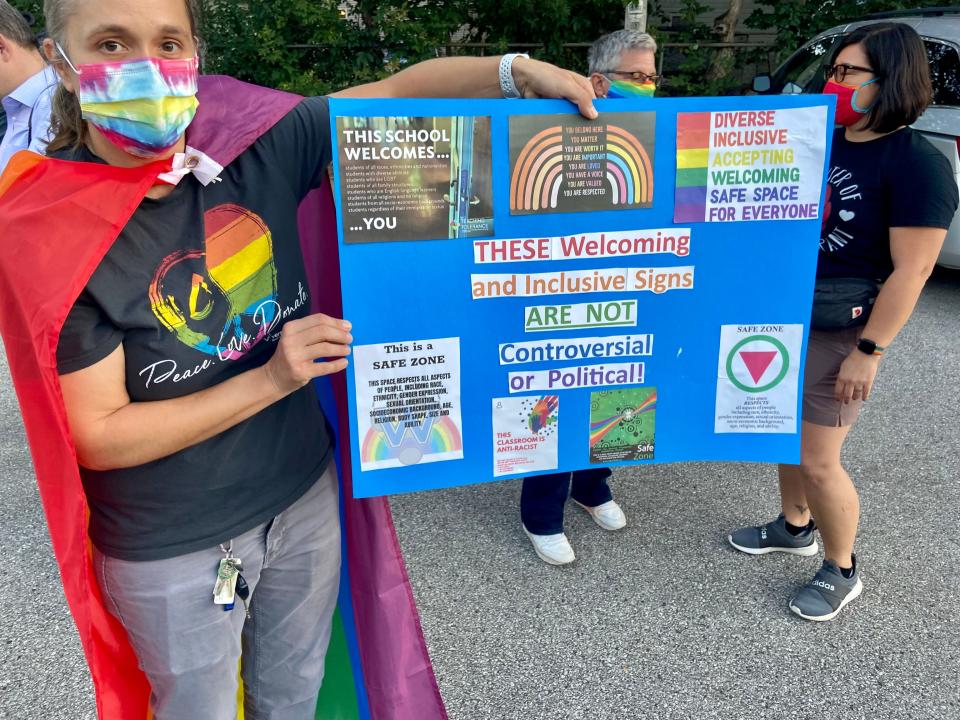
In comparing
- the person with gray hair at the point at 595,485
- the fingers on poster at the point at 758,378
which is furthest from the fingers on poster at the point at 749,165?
the person with gray hair at the point at 595,485

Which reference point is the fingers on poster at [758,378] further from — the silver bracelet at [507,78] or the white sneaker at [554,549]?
the white sneaker at [554,549]

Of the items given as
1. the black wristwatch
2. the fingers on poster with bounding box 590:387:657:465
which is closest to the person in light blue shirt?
the fingers on poster with bounding box 590:387:657:465

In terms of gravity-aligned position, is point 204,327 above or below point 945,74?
below

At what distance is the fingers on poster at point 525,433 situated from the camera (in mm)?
1953

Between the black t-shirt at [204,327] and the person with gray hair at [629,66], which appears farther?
the person with gray hair at [629,66]

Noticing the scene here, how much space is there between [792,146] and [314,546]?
159 centimetres

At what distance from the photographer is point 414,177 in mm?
1688

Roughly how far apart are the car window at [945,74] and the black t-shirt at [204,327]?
5280mm

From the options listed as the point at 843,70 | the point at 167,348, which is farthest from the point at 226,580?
the point at 843,70

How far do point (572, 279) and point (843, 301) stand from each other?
1.00m

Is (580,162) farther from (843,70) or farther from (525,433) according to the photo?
(843,70)

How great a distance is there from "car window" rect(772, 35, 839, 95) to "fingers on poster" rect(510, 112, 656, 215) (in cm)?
486

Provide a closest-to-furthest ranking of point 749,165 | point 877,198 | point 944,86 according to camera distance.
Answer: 1. point 749,165
2. point 877,198
3. point 944,86

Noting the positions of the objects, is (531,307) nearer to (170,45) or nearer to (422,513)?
(170,45)
